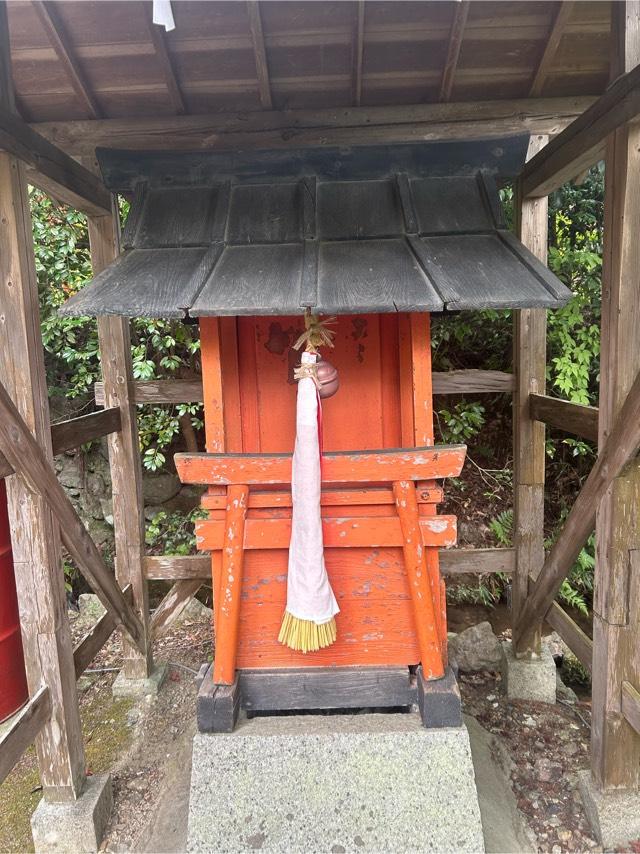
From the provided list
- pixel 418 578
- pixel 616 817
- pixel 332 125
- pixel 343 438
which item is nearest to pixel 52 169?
pixel 332 125

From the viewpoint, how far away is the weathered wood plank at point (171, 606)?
3428mm

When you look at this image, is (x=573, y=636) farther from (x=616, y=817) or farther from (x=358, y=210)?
(x=358, y=210)

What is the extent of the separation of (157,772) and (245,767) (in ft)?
3.21

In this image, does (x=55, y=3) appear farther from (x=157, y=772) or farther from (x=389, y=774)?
(x=157, y=772)

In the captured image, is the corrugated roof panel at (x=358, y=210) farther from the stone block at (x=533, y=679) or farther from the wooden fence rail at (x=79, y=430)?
the stone block at (x=533, y=679)

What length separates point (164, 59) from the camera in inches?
94.7

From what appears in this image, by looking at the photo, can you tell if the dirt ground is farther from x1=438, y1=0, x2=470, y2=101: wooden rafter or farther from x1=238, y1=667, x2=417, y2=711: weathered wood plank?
x1=438, y1=0, x2=470, y2=101: wooden rafter

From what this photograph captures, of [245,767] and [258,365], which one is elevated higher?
[258,365]

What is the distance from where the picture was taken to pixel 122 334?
10.2ft

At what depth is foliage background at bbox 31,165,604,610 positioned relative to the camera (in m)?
4.14

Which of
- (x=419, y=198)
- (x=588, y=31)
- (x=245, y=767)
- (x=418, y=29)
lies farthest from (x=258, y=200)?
(x=245, y=767)

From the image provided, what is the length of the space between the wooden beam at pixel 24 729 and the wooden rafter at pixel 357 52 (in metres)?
3.04

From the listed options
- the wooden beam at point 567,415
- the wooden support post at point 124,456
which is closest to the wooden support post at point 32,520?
the wooden support post at point 124,456

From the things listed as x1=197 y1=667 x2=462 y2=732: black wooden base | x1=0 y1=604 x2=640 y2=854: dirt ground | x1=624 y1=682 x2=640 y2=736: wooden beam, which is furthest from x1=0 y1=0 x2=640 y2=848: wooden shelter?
x1=197 y1=667 x2=462 y2=732: black wooden base
